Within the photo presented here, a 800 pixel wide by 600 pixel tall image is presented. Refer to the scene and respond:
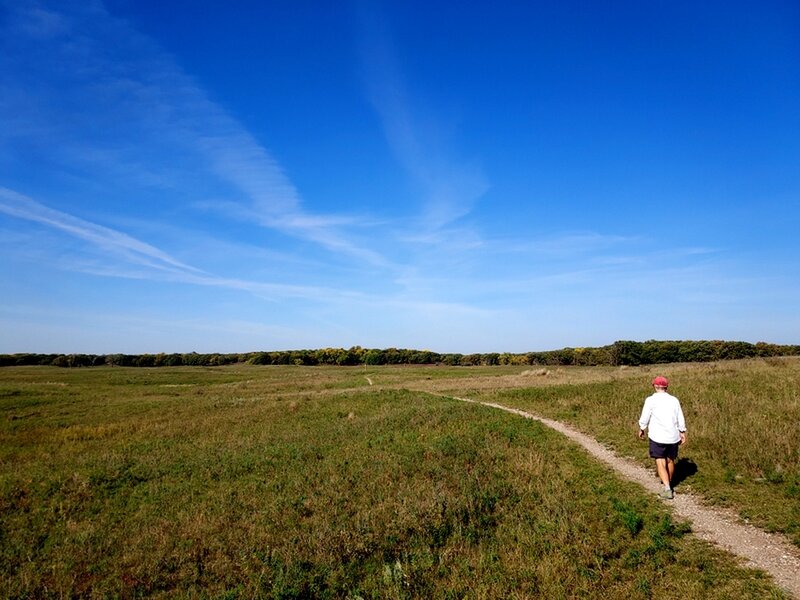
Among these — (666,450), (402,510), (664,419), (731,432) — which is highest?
(664,419)

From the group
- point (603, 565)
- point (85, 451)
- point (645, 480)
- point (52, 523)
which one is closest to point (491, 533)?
point (603, 565)

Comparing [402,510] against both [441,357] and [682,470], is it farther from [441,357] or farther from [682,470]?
[441,357]

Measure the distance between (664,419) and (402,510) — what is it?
7.30m

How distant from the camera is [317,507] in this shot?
12984mm

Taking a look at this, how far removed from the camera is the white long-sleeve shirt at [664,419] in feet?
39.0

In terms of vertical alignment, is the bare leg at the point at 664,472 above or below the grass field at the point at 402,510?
above

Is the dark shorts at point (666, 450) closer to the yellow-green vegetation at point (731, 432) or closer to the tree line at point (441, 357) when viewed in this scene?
the yellow-green vegetation at point (731, 432)

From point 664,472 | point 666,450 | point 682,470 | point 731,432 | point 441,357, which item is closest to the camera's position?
point 664,472

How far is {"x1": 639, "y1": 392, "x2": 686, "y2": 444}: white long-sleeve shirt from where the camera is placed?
1189cm

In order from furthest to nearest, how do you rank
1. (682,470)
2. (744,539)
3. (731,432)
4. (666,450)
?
1. (731,432)
2. (682,470)
3. (666,450)
4. (744,539)

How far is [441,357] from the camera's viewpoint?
424 feet

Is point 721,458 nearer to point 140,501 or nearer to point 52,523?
point 140,501

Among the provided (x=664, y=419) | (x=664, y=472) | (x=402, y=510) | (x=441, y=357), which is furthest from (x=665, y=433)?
(x=441, y=357)

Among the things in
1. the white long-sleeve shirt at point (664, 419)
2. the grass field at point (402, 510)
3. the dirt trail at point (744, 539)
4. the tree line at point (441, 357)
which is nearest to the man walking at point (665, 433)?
the white long-sleeve shirt at point (664, 419)
